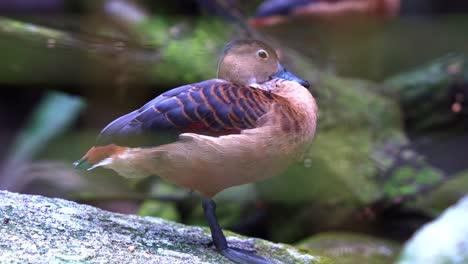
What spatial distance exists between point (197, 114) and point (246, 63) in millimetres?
186

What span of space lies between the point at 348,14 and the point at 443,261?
2.19 m

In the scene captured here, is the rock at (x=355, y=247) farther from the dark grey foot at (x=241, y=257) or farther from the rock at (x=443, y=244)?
the rock at (x=443, y=244)

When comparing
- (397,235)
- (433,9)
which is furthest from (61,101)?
(433,9)

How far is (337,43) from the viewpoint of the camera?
10.5 feet

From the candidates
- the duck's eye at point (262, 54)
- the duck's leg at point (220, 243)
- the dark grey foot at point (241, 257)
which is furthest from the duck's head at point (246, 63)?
the dark grey foot at point (241, 257)

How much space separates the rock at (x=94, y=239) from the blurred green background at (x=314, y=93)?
313mm

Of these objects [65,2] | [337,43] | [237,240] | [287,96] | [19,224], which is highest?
[337,43]

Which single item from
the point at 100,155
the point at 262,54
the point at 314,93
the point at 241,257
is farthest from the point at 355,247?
the point at 100,155

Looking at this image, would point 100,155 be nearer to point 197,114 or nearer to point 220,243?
point 197,114

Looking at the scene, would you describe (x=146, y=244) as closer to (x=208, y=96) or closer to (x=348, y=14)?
(x=208, y=96)

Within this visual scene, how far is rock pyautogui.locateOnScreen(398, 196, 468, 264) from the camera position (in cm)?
114

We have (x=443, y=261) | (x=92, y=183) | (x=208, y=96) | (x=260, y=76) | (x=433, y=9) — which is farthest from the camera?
(x=433, y=9)

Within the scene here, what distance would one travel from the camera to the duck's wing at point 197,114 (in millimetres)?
1338

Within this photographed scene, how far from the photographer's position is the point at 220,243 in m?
1.49
